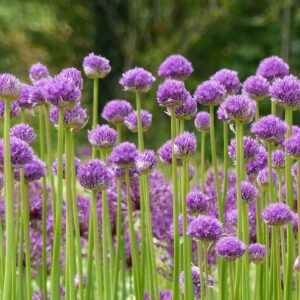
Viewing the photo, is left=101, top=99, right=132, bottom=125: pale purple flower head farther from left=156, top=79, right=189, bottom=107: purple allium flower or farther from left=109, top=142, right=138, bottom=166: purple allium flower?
left=156, top=79, right=189, bottom=107: purple allium flower

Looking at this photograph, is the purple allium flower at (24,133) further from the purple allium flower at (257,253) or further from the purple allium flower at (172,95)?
the purple allium flower at (257,253)

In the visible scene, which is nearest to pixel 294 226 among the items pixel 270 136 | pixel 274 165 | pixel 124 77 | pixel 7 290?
pixel 274 165

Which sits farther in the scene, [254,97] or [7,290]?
[254,97]

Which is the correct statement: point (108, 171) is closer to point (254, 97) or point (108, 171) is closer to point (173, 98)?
point (173, 98)

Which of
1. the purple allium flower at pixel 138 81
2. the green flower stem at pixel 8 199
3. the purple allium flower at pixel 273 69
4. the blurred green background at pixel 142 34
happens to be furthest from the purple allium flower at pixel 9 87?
the blurred green background at pixel 142 34

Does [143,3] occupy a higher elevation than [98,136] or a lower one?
higher

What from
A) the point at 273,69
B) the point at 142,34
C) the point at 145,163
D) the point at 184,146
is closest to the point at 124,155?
the point at 145,163
